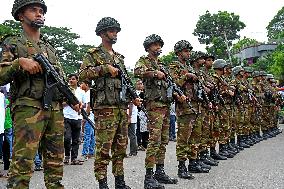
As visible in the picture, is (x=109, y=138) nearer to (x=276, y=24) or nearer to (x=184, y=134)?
(x=184, y=134)

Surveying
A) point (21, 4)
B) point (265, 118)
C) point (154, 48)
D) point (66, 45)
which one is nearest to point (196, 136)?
point (154, 48)

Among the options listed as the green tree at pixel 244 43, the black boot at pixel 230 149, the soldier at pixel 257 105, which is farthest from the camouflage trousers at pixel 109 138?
the green tree at pixel 244 43

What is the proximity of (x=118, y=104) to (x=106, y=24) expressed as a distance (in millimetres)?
960

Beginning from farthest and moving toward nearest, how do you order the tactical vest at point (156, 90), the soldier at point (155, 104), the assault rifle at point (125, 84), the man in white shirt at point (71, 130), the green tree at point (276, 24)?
the green tree at point (276, 24) < the man in white shirt at point (71, 130) < the tactical vest at point (156, 90) < the soldier at point (155, 104) < the assault rifle at point (125, 84)

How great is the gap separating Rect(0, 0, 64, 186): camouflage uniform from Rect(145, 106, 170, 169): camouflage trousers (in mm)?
1954

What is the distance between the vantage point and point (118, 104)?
16.0 feet

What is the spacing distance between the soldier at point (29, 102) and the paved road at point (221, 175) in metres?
2.15

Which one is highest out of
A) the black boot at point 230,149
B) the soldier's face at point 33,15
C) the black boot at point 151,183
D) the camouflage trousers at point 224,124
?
the soldier's face at point 33,15

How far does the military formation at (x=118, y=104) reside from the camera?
3.55 metres

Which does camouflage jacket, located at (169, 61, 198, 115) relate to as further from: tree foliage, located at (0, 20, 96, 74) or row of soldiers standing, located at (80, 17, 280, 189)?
tree foliage, located at (0, 20, 96, 74)

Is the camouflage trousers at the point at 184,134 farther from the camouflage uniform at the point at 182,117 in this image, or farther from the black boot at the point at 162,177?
the black boot at the point at 162,177

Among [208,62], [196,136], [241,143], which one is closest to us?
[196,136]

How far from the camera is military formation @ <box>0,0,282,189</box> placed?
355cm

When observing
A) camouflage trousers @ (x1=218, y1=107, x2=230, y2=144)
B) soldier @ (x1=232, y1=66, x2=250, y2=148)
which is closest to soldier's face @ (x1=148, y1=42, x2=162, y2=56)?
camouflage trousers @ (x1=218, y1=107, x2=230, y2=144)
